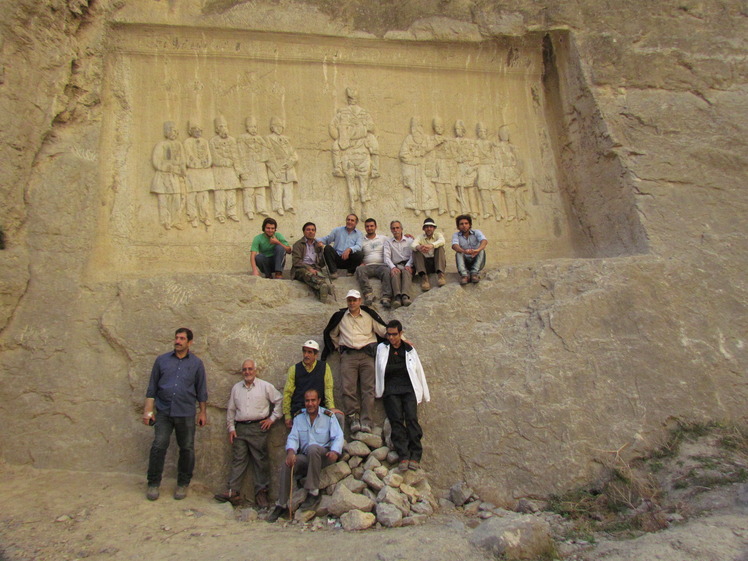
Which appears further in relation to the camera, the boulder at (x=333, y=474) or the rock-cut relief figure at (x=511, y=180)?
the rock-cut relief figure at (x=511, y=180)

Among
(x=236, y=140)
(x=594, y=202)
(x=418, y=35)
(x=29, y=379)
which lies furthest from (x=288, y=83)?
(x=29, y=379)

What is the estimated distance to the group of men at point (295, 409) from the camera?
5.18 meters

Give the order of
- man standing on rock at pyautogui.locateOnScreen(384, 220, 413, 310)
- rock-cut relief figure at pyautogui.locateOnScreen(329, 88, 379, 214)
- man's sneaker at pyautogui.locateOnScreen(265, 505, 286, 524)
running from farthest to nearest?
rock-cut relief figure at pyautogui.locateOnScreen(329, 88, 379, 214), man standing on rock at pyautogui.locateOnScreen(384, 220, 413, 310), man's sneaker at pyautogui.locateOnScreen(265, 505, 286, 524)

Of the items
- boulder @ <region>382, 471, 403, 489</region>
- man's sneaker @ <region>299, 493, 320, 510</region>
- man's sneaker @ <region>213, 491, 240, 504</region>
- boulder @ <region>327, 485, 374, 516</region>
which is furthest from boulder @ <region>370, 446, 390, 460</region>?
man's sneaker @ <region>213, 491, 240, 504</region>

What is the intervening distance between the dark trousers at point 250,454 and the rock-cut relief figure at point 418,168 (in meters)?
4.87

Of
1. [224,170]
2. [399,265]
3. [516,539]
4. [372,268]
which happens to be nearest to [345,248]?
[372,268]

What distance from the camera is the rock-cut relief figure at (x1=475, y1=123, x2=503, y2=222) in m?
9.48

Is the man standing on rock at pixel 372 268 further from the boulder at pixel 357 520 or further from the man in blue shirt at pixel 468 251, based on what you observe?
the boulder at pixel 357 520

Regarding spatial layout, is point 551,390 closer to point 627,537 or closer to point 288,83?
point 627,537

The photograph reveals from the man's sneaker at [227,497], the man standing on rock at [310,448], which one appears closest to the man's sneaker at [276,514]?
the man standing on rock at [310,448]

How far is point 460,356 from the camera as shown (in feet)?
20.7

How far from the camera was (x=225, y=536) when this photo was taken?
183 inches

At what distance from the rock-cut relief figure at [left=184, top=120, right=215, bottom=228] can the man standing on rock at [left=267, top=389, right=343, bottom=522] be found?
4.39 meters

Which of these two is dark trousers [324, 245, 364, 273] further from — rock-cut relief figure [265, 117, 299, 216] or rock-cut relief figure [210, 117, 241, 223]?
rock-cut relief figure [210, 117, 241, 223]
